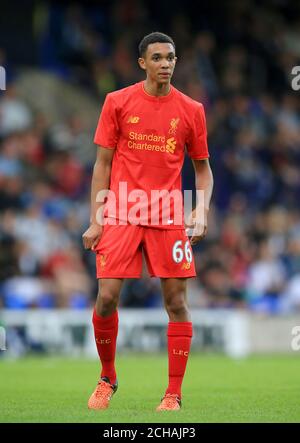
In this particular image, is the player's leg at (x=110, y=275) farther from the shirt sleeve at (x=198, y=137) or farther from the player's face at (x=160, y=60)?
the player's face at (x=160, y=60)

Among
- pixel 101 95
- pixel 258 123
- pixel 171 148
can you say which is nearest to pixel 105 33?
pixel 101 95

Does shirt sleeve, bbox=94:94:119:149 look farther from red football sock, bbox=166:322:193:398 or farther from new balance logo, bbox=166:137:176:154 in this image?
red football sock, bbox=166:322:193:398

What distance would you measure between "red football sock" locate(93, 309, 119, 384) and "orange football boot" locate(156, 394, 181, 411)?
1.57 feet

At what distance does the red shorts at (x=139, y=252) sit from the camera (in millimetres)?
7945

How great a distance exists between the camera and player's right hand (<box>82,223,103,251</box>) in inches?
316

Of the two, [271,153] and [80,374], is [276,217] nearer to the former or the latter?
[271,153]

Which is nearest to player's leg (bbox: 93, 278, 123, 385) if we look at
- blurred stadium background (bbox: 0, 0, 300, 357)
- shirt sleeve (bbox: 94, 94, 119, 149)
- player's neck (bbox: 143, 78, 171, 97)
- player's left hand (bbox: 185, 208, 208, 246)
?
player's left hand (bbox: 185, 208, 208, 246)

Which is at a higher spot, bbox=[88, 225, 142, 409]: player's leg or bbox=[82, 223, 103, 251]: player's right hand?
bbox=[82, 223, 103, 251]: player's right hand

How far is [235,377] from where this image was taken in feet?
37.7

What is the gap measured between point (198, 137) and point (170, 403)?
1.79 meters

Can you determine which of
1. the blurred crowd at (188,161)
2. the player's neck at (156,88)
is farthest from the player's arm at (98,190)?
the blurred crowd at (188,161)

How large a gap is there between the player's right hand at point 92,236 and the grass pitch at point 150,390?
1.08m

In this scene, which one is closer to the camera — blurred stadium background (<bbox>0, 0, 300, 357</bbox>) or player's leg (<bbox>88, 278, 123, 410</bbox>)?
player's leg (<bbox>88, 278, 123, 410</bbox>)

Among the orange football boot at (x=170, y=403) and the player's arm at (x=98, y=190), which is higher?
the player's arm at (x=98, y=190)
